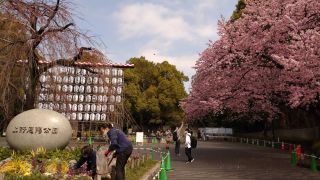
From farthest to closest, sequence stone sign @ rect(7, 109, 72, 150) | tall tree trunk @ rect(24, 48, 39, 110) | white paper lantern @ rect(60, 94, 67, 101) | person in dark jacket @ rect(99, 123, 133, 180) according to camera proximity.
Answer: white paper lantern @ rect(60, 94, 67, 101) < tall tree trunk @ rect(24, 48, 39, 110) < stone sign @ rect(7, 109, 72, 150) < person in dark jacket @ rect(99, 123, 133, 180)

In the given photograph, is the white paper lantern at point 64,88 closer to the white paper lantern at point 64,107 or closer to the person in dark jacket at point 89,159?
the white paper lantern at point 64,107

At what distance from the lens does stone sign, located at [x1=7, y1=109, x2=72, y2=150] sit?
45.7 feet

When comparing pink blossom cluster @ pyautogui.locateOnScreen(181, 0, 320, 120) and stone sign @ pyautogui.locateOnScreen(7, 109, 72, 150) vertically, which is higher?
pink blossom cluster @ pyautogui.locateOnScreen(181, 0, 320, 120)

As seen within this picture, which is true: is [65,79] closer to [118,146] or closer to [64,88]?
[64,88]

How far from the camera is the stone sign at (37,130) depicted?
45.7ft

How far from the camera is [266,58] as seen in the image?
78.0ft

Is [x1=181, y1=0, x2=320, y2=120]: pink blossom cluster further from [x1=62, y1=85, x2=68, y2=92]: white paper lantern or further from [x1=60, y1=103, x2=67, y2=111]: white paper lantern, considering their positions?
[x1=60, y1=103, x2=67, y2=111]: white paper lantern

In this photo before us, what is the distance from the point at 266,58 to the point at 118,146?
1511cm

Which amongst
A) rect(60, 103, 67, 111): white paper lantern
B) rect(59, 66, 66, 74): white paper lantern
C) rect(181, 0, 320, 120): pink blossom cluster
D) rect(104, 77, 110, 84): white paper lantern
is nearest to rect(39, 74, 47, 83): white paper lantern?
rect(59, 66, 66, 74): white paper lantern

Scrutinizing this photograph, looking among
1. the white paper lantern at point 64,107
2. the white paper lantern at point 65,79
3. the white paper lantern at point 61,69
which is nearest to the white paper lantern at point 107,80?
the white paper lantern at point 65,79

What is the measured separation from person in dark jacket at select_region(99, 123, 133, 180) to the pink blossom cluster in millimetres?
12123

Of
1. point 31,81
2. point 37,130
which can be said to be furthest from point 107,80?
point 37,130

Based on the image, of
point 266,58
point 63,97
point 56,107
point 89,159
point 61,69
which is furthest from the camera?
point 266,58

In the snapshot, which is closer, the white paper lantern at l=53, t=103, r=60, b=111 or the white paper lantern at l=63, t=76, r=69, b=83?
the white paper lantern at l=63, t=76, r=69, b=83
